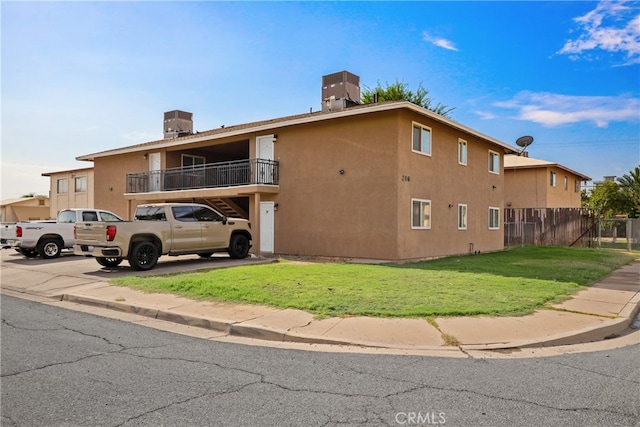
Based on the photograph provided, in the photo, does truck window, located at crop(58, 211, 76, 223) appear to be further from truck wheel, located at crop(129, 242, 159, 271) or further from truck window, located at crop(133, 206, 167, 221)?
truck wheel, located at crop(129, 242, 159, 271)

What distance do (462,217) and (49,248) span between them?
17325 mm

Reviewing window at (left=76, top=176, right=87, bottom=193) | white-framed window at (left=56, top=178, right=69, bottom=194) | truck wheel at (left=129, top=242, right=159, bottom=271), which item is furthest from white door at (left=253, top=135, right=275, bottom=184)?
white-framed window at (left=56, top=178, right=69, bottom=194)

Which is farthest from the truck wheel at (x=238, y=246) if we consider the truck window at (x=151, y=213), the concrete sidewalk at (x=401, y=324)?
the concrete sidewalk at (x=401, y=324)

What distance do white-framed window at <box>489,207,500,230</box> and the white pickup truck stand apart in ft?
58.9

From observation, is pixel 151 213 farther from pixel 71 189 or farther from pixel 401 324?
pixel 71 189

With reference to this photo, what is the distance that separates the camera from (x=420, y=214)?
17891 millimetres

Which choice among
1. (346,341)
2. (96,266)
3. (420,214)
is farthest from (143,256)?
(420,214)

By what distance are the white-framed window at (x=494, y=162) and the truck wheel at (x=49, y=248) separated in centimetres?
2028

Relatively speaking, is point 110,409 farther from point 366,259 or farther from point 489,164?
point 489,164

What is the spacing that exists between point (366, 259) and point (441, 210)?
176 inches

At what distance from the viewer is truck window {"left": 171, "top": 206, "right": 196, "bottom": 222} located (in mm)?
14898

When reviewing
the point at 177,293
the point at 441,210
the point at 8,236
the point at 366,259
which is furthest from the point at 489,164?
the point at 8,236

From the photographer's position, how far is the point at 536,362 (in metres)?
5.70

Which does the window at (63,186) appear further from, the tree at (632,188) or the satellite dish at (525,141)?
the tree at (632,188)
